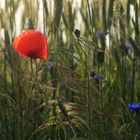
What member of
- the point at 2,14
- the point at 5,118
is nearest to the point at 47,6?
the point at 2,14

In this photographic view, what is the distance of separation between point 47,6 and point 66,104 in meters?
0.49

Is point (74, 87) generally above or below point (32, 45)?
below

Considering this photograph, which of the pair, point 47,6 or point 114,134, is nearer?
point 114,134

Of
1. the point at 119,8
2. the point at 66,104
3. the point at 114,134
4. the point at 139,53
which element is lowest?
the point at 114,134

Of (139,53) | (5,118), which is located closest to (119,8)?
(139,53)

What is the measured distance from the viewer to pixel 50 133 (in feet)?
4.00

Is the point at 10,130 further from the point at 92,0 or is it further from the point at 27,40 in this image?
the point at 92,0

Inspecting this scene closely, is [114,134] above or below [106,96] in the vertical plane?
below

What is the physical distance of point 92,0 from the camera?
1.49 metres

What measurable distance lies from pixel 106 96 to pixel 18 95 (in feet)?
1.02

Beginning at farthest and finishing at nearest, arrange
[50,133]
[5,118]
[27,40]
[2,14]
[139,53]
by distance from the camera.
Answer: [2,14] < [5,118] < [50,133] < [139,53] < [27,40]

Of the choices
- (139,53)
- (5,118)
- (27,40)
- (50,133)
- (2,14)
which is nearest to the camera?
(27,40)

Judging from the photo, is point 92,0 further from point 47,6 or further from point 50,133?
point 50,133

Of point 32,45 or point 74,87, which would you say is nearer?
point 32,45
